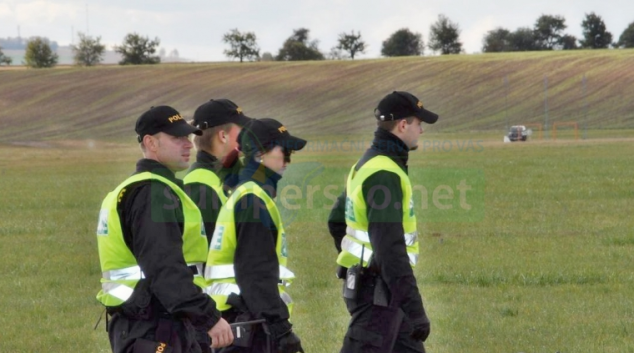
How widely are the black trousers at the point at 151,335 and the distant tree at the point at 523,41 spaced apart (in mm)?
126648

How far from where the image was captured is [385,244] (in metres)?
5.61

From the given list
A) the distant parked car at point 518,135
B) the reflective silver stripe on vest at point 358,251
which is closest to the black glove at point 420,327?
the reflective silver stripe on vest at point 358,251

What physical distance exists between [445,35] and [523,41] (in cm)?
1187

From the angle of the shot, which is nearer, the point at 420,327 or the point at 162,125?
the point at 162,125

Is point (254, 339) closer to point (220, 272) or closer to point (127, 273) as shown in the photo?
point (220, 272)

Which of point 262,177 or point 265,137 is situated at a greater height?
point 265,137

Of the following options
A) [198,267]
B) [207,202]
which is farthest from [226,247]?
[207,202]

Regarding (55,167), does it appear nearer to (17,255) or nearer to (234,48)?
(17,255)

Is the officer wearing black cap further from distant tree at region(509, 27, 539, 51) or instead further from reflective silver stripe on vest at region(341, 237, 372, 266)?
distant tree at region(509, 27, 539, 51)

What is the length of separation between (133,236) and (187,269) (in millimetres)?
304

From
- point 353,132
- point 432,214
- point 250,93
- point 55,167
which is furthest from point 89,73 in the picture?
point 432,214

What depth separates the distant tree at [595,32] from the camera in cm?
12038

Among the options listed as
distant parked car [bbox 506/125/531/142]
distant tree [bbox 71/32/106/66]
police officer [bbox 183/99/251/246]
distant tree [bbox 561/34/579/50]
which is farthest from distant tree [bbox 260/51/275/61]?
police officer [bbox 183/99/251/246]

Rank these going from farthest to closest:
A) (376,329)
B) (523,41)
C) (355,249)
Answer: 1. (523,41)
2. (355,249)
3. (376,329)
